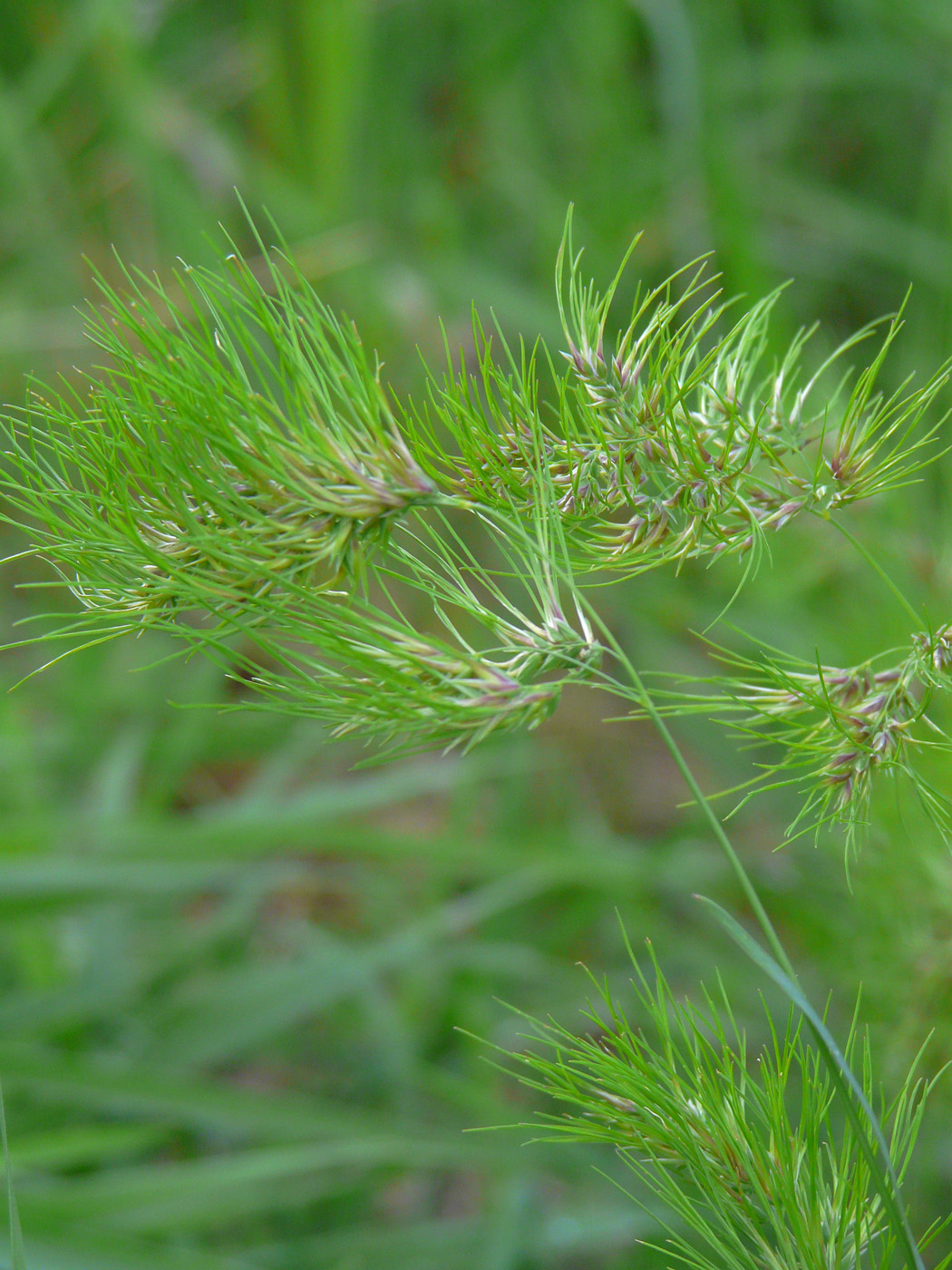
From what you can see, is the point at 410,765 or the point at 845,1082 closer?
the point at 845,1082

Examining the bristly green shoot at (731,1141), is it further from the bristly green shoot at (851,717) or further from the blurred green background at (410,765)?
the blurred green background at (410,765)

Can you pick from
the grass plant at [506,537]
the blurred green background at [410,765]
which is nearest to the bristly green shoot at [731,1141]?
the grass plant at [506,537]

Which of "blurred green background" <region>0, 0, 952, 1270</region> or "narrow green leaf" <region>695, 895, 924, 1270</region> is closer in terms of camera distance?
"narrow green leaf" <region>695, 895, 924, 1270</region>

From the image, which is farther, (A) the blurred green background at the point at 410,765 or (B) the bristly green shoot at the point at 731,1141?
(A) the blurred green background at the point at 410,765

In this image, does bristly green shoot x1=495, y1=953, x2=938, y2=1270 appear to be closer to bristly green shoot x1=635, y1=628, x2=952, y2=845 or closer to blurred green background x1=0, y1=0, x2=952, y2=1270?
bristly green shoot x1=635, y1=628, x2=952, y2=845

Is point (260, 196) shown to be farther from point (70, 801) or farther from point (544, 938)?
point (544, 938)

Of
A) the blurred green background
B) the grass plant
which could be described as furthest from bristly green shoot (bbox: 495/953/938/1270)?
the blurred green background

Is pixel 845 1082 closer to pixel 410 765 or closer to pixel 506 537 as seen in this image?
pixel 506 537

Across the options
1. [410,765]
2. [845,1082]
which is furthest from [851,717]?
[410,765]

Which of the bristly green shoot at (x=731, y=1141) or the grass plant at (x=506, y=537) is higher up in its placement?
the grass plant at (x=506, y=537)
